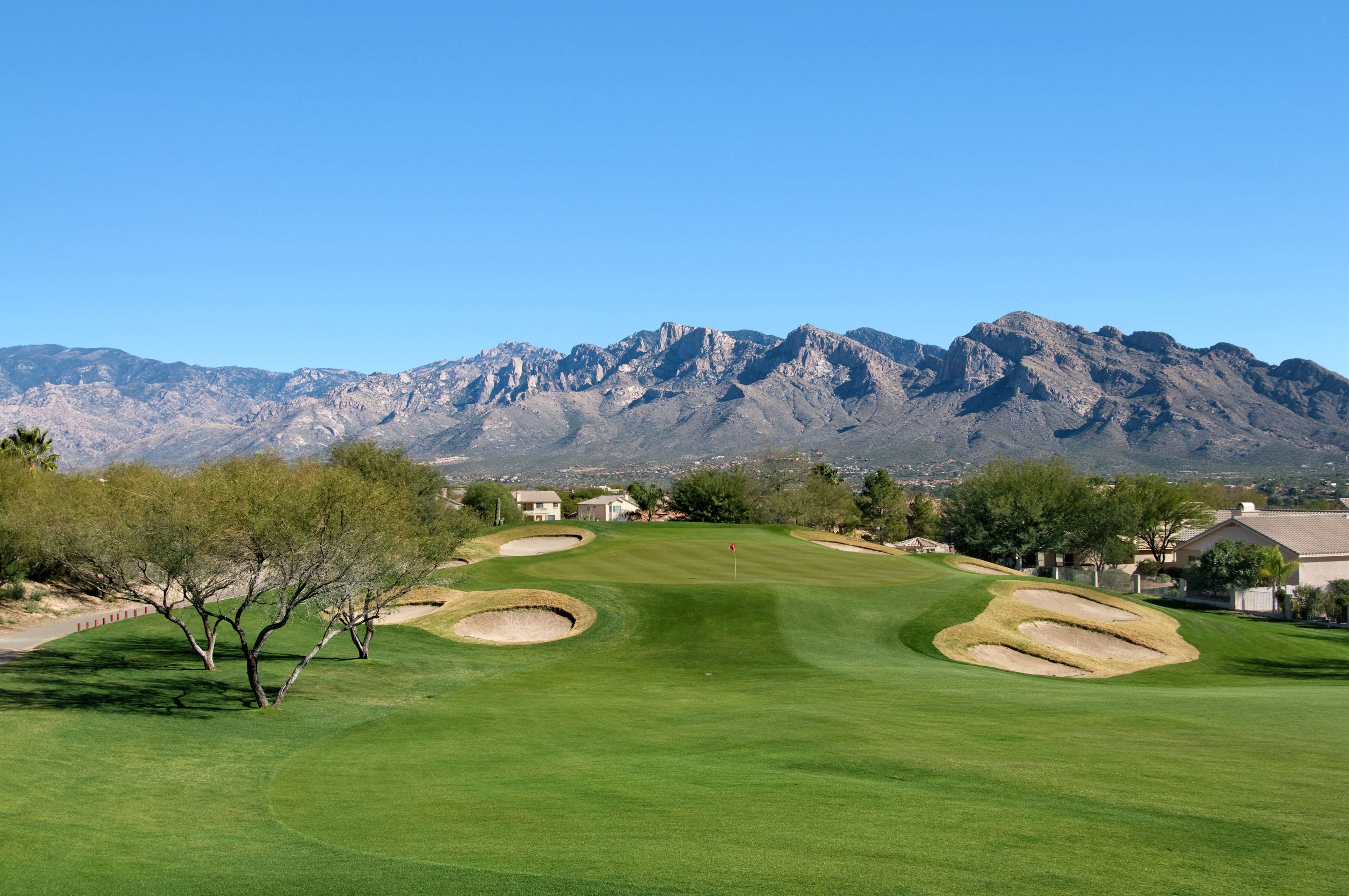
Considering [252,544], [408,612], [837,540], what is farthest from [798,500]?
[252,544]

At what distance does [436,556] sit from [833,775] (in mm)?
16956

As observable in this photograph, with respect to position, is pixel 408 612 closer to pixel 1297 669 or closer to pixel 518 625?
pixel 518 625

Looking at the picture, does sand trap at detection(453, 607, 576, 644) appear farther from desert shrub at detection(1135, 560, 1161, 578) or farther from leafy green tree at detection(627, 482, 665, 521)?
leafy green tree at detection(627, 482, 665, 521)

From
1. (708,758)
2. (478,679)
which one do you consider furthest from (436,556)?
(708,758)

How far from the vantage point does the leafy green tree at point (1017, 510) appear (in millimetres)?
66438

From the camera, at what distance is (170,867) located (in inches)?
360

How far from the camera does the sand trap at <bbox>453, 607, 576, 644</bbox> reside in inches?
1242

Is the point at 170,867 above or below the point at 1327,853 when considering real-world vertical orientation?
below

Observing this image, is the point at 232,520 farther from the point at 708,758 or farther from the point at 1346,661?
the point at 1346,661

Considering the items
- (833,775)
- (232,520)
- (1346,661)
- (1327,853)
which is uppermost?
(232,520)

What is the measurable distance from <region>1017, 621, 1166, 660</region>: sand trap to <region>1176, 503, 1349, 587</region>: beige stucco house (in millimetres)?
37636

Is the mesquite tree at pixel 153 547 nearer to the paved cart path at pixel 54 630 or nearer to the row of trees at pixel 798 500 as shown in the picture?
the paved cart path at pixel 54 630

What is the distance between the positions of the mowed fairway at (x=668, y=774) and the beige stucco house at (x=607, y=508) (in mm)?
84356

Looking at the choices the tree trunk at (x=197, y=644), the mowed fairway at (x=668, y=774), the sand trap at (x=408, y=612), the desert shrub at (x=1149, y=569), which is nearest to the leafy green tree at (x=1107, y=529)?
the desert shrub at (x=1149, y=569)
